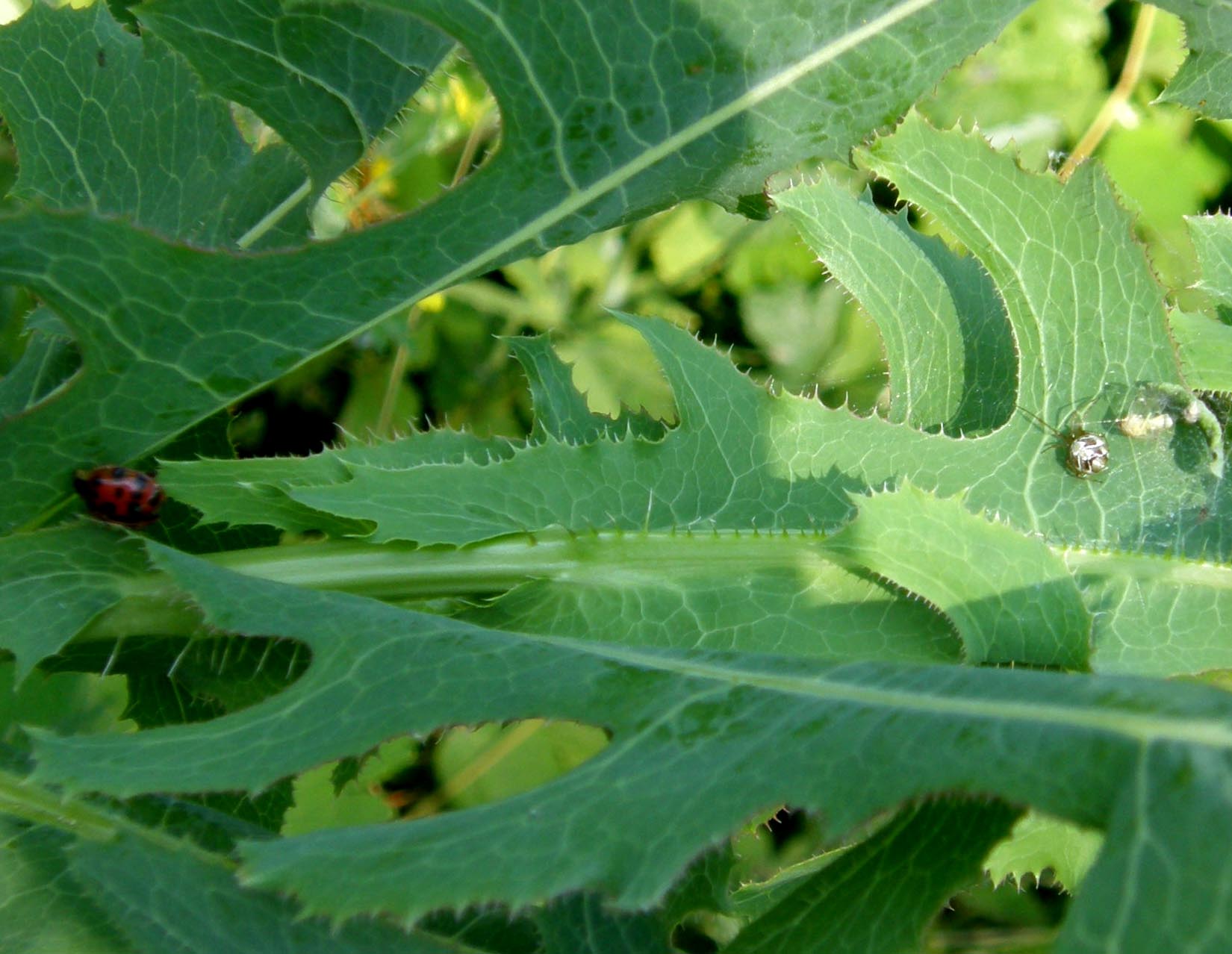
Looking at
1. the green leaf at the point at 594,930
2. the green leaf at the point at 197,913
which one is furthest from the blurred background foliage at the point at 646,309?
the green leaf at the point at 197,913

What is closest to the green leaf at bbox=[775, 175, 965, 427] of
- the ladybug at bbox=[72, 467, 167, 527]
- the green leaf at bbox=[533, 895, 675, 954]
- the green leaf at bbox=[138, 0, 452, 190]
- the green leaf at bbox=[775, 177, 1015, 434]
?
the green leaf at bbox=[775, 177, 1015, 434]

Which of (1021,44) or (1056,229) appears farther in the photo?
(1021,44)

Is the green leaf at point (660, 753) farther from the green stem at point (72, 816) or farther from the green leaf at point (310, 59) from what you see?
the green leaf at point (310, 59)

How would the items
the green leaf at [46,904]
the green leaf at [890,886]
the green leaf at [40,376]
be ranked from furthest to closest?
the green leaf at [40,376], the green leaf at [46,904], the green leaf at [890,886]

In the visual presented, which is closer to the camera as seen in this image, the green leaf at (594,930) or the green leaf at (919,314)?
the green leaf at (594,930)

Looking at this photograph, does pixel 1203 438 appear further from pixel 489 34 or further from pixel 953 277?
pixel 489 34

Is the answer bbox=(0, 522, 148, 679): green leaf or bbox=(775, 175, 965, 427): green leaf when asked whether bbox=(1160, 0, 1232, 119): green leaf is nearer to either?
bbox=(775, 175, 965, 427): green leaf

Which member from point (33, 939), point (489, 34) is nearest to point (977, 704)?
point (489, 34)
